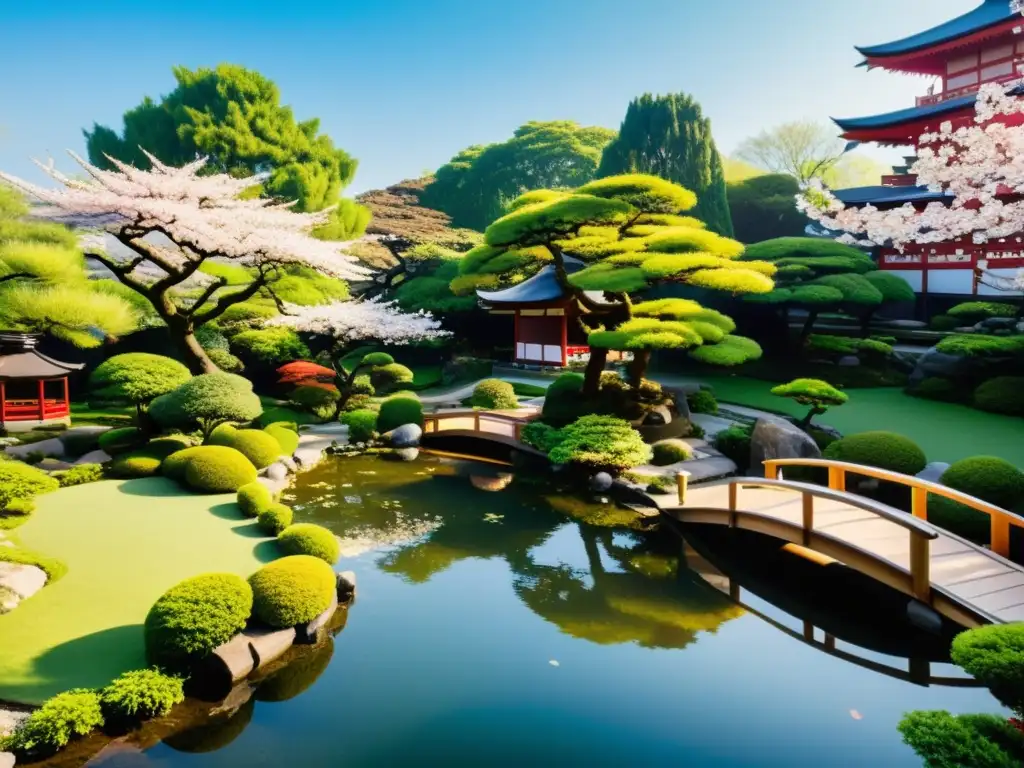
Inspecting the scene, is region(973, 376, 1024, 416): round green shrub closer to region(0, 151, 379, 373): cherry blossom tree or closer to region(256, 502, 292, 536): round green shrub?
region(256, 502, 292, 536): round green shrub

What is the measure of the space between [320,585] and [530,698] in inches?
109

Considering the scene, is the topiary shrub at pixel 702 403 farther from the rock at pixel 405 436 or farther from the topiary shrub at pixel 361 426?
the topiary shrub at pixel 361 426

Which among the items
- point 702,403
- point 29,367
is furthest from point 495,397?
point 29,367

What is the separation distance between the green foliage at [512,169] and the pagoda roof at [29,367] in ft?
92.1

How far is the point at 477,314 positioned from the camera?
96.9ft

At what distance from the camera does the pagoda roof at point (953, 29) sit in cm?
2112

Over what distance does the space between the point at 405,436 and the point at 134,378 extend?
633 centimetres

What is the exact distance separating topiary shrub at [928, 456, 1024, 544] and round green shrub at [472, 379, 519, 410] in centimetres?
1170

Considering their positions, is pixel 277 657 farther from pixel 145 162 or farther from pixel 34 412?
pixel 145 162

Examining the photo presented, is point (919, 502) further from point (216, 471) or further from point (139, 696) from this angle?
point (216, 471)

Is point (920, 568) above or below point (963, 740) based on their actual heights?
above

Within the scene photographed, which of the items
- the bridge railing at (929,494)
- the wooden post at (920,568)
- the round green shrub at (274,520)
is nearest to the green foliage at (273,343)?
the round green shrub at (274,520)

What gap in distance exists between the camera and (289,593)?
7523 millimetres

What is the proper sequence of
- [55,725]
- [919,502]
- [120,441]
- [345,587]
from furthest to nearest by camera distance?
[120,441] → [919,502] → [345,587] → [55,725]
